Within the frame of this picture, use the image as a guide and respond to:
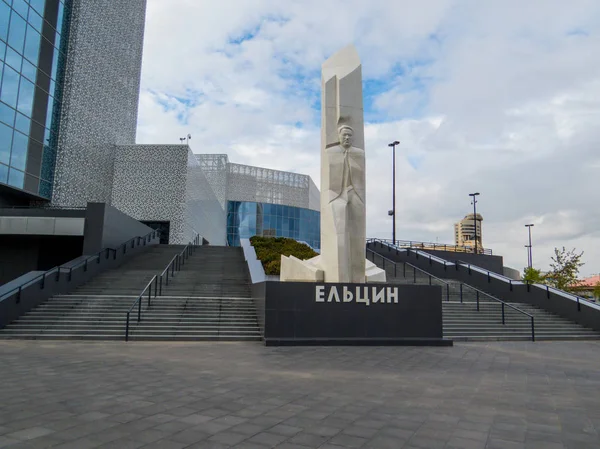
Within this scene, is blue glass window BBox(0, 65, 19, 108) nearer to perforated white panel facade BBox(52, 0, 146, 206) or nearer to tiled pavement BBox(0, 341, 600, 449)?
perforated white panel facade BBox(52, 0, 146, 206)

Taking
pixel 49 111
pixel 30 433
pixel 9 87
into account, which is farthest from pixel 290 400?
pixel 49 111

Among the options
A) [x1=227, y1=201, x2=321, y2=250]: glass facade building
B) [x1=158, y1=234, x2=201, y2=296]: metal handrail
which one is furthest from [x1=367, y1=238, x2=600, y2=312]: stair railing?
[x1=227, y1=201, x2=321, y2=250]: glass facade building

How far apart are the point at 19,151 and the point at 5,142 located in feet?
3.65

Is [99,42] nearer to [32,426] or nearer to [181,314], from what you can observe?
[181,314]

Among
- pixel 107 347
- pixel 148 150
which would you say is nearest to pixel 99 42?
pixel 148 150

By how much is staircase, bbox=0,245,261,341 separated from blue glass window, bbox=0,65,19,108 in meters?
11.2

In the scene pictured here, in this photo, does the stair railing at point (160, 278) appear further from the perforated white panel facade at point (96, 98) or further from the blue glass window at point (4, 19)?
the blue glass window at point (4, 19)

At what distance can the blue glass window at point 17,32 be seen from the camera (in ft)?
74.8

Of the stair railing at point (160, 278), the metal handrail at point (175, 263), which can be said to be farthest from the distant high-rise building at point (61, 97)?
the stair railing at point (160, 278)

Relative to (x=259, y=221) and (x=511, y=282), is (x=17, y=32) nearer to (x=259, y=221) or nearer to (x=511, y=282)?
(x=511, y=282)

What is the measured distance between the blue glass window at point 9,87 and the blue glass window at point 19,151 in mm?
1587

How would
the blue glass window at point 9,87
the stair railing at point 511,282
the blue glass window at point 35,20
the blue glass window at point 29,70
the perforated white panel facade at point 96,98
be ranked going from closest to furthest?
the stair railing at point 511,282 → the blue glass window at point 9,87 → the blue glass window at point 29,70 → the blue glass window at point 35,20 → the perforated white panel facade at point 96,98

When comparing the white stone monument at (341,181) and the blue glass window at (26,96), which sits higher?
the blue glass window at (26,96)

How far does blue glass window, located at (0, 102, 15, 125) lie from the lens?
22172 mm
